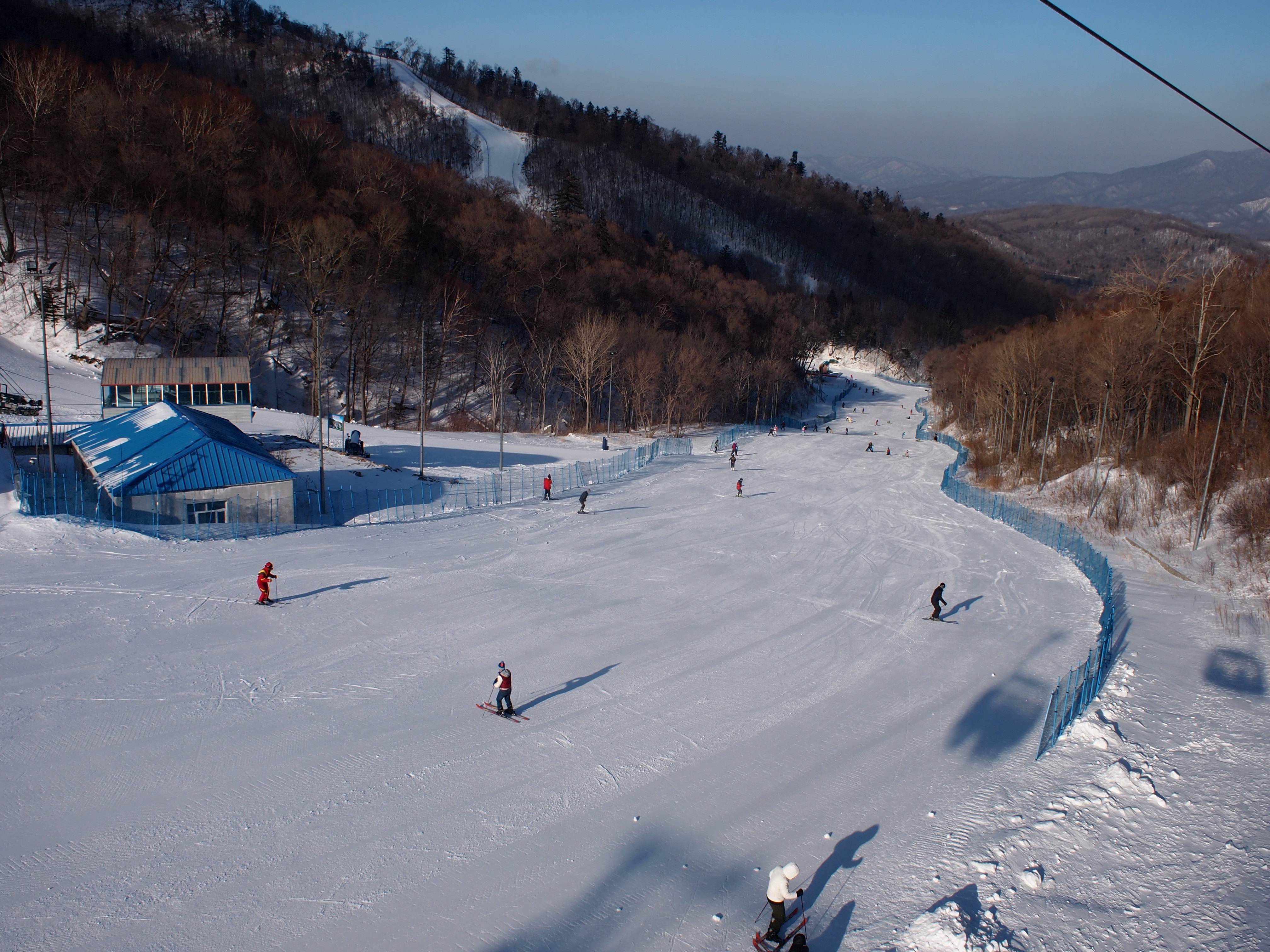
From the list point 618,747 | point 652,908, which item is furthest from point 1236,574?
point 652,908

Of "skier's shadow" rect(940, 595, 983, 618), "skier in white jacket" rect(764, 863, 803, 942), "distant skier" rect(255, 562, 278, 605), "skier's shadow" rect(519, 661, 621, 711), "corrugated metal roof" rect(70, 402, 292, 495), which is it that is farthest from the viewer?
"corrugated metal roof" rect(70, 402, 292, 495)

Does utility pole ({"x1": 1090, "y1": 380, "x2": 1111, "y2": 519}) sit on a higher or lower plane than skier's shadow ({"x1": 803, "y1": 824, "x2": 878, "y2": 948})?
higher

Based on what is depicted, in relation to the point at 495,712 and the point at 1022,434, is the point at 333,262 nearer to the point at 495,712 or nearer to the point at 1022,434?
the point at 495,712

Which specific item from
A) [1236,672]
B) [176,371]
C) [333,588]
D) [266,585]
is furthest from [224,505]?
[1236,672]

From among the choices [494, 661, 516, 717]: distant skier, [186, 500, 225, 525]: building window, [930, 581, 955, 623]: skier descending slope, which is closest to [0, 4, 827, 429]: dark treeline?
[186, 500, 225, 525]: building window

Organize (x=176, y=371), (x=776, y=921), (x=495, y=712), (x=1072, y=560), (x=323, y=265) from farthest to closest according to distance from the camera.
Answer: (x=323, y=265), (x=176, y=371), (x=1072, y=560), (x=495, y=712), (x=776, y=921)

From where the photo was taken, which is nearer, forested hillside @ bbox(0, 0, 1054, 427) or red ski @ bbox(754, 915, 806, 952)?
red ski @ bbox(754, 915, 806, 952)

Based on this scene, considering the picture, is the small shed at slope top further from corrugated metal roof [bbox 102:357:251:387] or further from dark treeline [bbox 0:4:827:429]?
dark treeline [bbox 0:4:827:429]
